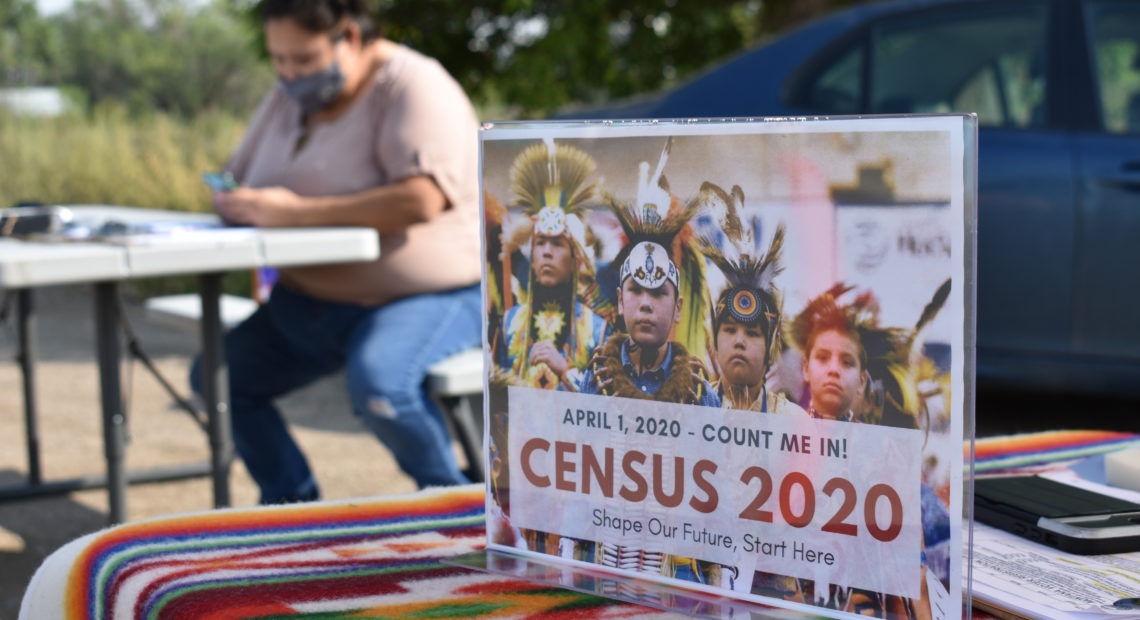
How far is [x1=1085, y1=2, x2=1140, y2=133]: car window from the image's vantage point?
14.4 ft

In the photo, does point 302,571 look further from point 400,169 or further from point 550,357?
point 400,169

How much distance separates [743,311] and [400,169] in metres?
2.24

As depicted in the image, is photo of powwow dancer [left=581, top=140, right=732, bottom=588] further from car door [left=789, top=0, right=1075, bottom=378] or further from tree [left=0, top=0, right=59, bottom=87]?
tree [left=0, top=0, right=59, bottom=87]

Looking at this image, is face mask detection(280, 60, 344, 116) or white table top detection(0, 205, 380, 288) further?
face mask detection(280, 60, 344, 116)

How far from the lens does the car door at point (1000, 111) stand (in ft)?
14.0

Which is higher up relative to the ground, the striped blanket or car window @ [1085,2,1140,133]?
car window @ [1085,2,1140,133]

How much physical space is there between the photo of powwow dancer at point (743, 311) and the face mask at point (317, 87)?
2.41m

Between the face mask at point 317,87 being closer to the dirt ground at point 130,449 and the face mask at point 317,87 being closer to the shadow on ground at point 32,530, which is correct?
the dirt ground at point 130,449

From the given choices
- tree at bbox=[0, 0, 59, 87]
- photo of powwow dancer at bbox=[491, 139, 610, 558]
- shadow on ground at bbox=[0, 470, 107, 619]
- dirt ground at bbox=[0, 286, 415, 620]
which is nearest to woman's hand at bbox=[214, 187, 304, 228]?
dirt ground at bbox=[0, 286, 415, 620]

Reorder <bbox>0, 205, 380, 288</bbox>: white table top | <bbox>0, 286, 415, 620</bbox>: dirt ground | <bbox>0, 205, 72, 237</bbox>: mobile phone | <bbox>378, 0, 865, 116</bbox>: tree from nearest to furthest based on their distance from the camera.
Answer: <bbox>0, 205, 380, 288</bbox>: white table top, <bbox>0, 205, 72, 237</bbox>: mobile phone, <bbox>0, 286, 415, 620</bbox>: dirt ground, <bbox>378, 0, 865, 116</bbox>: tree

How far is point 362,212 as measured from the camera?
10.0ft

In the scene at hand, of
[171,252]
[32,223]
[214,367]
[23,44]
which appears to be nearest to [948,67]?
[214,367]

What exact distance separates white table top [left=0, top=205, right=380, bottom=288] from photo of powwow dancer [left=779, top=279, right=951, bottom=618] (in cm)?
207

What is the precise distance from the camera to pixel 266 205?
10.2ft
